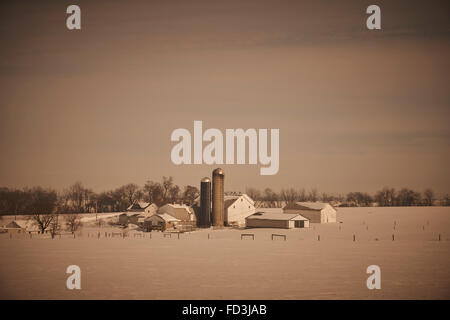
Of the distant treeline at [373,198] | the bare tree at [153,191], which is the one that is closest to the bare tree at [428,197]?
the distant treeline at [373,198]

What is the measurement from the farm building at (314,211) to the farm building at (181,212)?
52.4ft

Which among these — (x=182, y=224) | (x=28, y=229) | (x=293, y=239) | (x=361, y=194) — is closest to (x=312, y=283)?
(x=293, y=239)

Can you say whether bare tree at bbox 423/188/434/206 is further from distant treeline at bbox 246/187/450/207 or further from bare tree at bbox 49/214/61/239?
bare tree at bbox 49/214/61/239

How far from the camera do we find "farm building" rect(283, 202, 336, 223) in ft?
234

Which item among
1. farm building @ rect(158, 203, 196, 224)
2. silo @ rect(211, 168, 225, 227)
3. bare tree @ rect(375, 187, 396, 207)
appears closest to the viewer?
silo @ rect(211, 168, 225, 227)

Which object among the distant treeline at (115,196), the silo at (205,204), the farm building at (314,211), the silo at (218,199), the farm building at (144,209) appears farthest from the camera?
the distant treeline at (115,196)

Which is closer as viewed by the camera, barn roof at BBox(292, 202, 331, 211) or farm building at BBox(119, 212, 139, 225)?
barn roof at BBox(292, 202, 331, 211)

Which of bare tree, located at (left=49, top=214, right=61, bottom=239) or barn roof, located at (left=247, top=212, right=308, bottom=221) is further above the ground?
barn roof, located at (left=247, top=212, right=308, bottom=221)

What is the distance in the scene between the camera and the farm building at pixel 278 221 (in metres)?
61.8

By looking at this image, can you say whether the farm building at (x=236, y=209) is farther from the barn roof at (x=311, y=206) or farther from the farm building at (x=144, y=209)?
the farm building at (x=144, y=209)

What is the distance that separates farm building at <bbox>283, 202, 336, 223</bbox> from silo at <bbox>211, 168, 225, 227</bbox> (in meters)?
12.9

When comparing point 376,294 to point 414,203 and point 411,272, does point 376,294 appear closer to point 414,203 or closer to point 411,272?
point 411,272

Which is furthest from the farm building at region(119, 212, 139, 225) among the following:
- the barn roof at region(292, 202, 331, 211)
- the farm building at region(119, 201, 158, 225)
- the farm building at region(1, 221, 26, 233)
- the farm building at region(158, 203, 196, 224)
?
the barn roof at region(292, 202, 331, 211)

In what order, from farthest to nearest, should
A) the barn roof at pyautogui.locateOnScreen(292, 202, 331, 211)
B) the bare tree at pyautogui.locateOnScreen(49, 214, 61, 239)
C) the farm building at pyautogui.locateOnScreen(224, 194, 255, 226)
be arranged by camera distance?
the barn roof at pyautogui.locateOnScreen(292, 202, 331, 211), the farm building at pyautogui.locateOnScreen(224, 194, 255, 226), the bare tree at pyautogui.locateOnScreen(49, 214, 61, 239)
